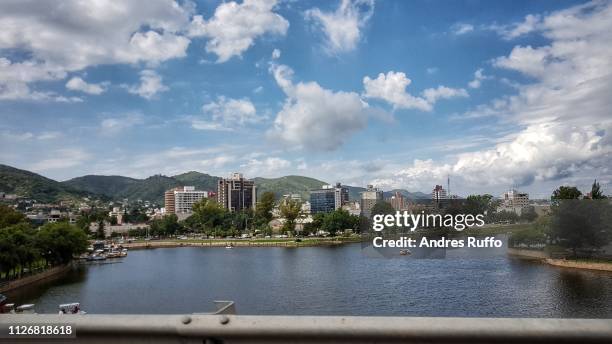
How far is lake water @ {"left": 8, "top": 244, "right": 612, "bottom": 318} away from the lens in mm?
17500

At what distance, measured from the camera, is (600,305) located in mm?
17531

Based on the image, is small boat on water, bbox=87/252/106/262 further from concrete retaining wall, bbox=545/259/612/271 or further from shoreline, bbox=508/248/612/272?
concrete retaining wall, bbox=545/259/612/271

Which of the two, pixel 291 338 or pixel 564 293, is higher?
pixel 291 338

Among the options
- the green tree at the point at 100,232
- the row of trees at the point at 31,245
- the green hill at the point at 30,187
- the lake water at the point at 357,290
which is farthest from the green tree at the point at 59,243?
the green hill at the point at 30,187

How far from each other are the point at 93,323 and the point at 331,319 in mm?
901

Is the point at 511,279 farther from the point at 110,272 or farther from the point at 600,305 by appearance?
the point at 110,272

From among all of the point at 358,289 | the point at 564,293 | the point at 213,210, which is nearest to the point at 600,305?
the point at 564,293

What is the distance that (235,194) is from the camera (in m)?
117

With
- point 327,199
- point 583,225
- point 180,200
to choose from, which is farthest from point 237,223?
point 180,200

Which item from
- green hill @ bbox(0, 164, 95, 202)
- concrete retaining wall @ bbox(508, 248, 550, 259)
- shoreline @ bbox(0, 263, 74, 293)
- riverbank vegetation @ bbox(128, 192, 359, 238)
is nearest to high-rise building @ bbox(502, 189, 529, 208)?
riverbank vegetation @ bbox(128, 192, 359, 238)

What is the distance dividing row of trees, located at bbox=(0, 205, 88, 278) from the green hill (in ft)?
309

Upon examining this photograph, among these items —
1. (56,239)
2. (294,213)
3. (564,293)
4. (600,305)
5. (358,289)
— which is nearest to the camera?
(600,305)

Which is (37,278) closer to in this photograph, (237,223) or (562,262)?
(562,262)

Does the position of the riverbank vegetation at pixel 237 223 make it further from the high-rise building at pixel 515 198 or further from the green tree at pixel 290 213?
the high-rise building at pixel 515 198
